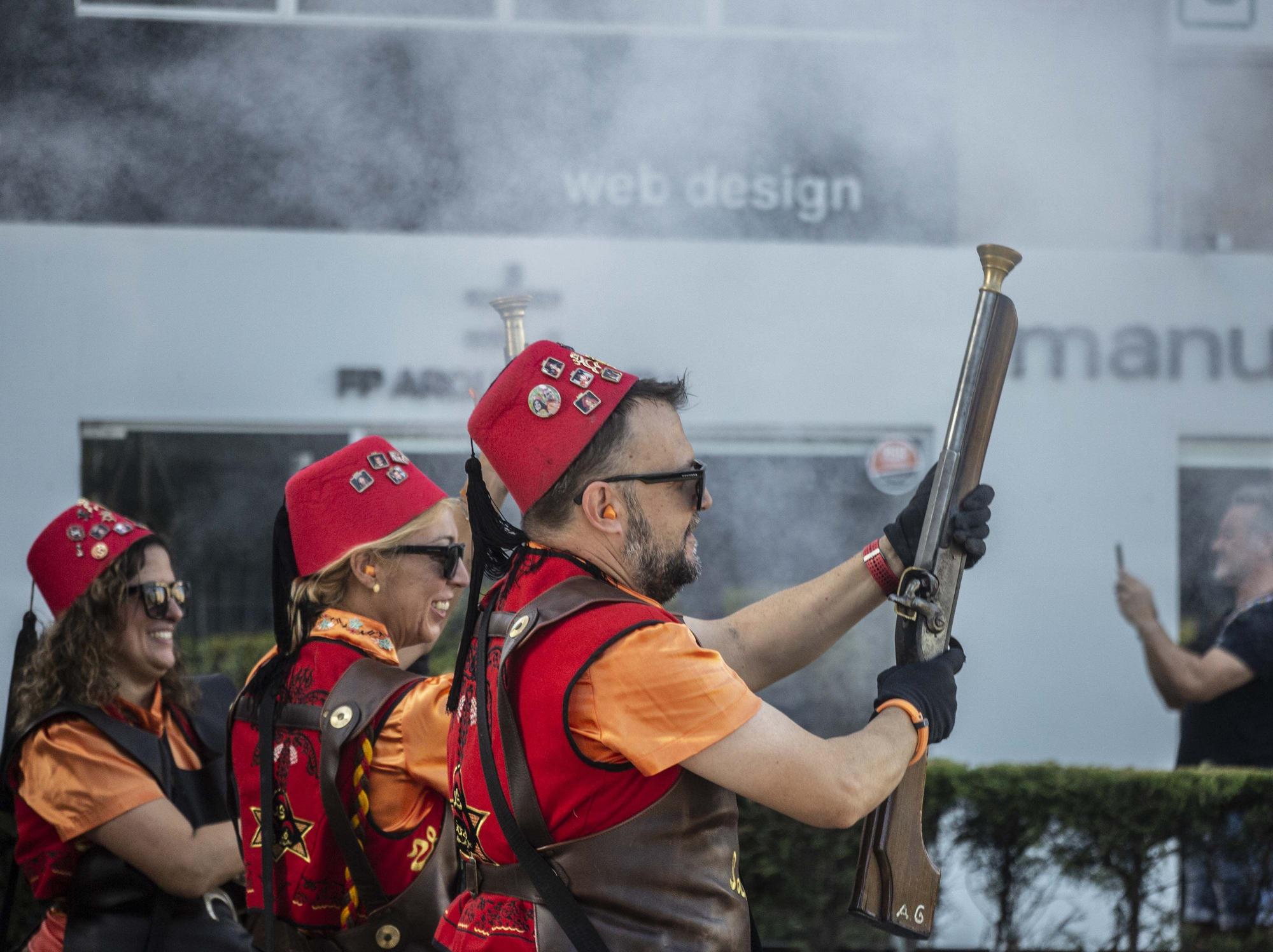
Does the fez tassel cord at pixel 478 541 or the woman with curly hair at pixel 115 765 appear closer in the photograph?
the fez tassel cord at pixel 478 541

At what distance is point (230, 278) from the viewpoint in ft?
19.9

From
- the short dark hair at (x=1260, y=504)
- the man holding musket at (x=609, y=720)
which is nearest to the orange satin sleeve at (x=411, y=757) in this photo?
the man holding musket at (x=609, y=720)

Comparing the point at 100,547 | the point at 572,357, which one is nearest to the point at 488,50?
the point at 100,547

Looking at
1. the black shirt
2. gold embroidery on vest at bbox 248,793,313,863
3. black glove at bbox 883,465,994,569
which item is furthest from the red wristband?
the black shirt

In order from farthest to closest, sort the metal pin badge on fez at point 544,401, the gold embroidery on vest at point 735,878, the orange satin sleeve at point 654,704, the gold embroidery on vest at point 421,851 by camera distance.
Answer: the gold embroidery on vest at point 421,851 → the metal pin badge on fez at point 544,401 → the gold embroidery on vest at point 735,878 → the orange satin sleeve at point 654,704

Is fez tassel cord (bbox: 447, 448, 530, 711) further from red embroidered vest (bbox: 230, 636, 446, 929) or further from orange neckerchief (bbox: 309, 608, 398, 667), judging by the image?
orange neckerchief (bbox: 309, 608, 398, 667)

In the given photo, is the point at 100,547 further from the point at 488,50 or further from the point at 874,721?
the point at 488,50

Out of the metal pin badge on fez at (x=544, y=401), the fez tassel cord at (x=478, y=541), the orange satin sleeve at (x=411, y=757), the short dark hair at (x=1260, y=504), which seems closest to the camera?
the metal pin badge on fez at (x=544, y=401)

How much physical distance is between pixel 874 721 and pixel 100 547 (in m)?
2.11

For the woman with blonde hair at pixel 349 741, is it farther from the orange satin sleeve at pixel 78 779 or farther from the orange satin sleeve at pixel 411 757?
the orange satin sleeve at pixel 78 779

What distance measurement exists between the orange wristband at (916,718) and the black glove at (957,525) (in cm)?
34

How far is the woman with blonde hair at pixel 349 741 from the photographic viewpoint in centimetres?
237

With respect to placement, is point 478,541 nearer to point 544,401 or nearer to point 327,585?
point 544,401

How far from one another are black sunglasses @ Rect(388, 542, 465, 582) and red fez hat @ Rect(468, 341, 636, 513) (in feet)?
2.67
